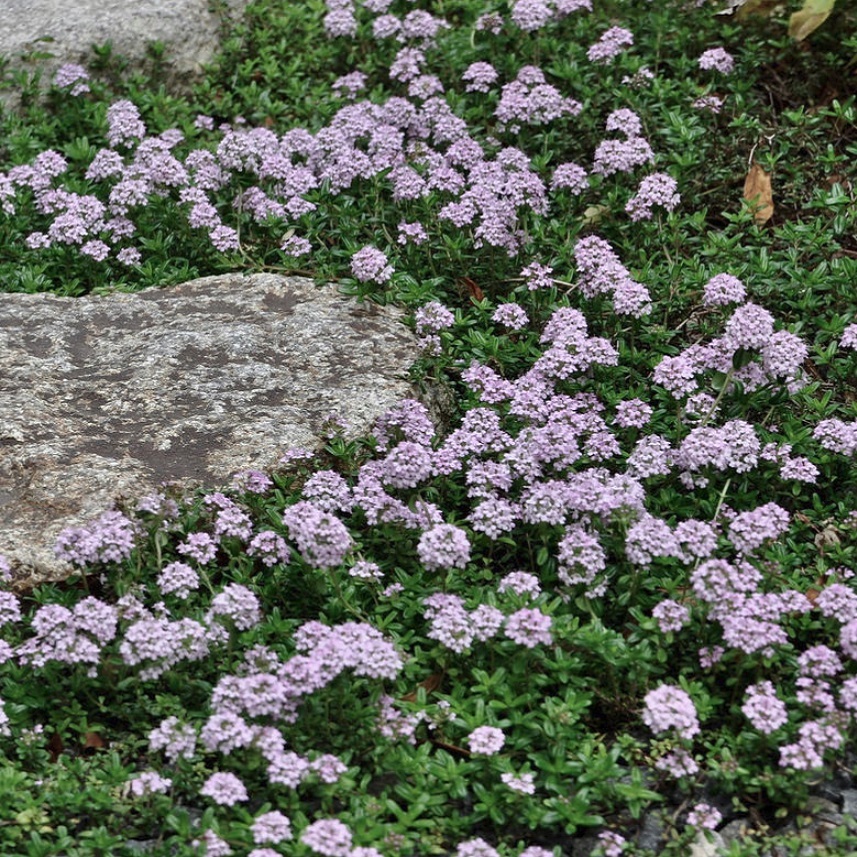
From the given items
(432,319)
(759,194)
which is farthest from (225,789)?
(759,194)

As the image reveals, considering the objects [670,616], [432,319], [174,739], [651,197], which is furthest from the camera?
[651,197]

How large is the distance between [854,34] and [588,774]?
5.40 meters

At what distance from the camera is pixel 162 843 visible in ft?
14.5

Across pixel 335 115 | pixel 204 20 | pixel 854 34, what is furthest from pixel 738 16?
pixel 204 20

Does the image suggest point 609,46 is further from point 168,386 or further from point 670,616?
point 670,616

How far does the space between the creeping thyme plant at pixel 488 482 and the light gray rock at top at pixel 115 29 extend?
334mm

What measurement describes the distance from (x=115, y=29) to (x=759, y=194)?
448cm

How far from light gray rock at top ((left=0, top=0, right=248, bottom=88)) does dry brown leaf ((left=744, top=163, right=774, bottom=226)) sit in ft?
12.6

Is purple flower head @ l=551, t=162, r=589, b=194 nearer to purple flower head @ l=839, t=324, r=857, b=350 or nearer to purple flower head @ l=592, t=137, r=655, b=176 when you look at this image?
purple flower head @ l=592, t=137, r=655, b=176

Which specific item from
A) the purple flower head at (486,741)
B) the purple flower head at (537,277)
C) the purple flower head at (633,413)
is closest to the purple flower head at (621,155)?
the purple flower head at (537,277)

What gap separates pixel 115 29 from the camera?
8.84 m

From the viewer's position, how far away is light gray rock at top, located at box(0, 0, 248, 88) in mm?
8688

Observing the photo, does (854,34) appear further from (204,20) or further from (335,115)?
(204,20)

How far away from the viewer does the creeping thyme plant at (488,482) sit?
456 centimetres
